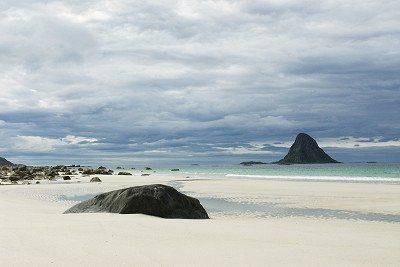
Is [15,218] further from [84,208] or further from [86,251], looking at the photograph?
[86,251]

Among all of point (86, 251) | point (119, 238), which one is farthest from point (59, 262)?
point (119, 238)

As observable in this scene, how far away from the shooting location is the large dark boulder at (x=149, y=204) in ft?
45.4

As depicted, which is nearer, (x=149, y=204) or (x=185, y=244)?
(x=185, y=244)

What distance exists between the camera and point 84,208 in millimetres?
14945

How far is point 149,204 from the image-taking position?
1391 centimetres

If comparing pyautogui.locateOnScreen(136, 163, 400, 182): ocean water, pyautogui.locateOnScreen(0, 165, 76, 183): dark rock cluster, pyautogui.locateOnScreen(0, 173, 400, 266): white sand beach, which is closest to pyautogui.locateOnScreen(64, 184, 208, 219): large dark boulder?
pyautogui.locateOnScreen(0, 173, 400, 266): white sand beach

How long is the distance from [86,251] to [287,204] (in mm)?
15170

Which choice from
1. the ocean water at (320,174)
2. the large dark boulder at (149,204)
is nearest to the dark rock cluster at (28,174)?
the ocean water at (320,174)

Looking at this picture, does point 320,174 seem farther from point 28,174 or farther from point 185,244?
point 185,244

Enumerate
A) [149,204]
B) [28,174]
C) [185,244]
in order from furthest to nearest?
1. [28,174]
2. [149,204]
3. [185,244]

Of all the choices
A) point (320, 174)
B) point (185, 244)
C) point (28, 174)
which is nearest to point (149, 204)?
point (185, 244)

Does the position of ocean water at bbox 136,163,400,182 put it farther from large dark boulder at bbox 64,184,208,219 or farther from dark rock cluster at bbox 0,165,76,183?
large dark boulder at bbox 64,184,208,219

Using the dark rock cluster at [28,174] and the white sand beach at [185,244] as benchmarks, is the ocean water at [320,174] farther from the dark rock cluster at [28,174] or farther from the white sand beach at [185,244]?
the white sand beach at [185,244]

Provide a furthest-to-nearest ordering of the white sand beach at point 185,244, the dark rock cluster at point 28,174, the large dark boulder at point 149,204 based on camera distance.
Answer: the dark rock cluster at point 28,174 → the large dark boulder at point 149,204 → the white sand beach at point 185,244
